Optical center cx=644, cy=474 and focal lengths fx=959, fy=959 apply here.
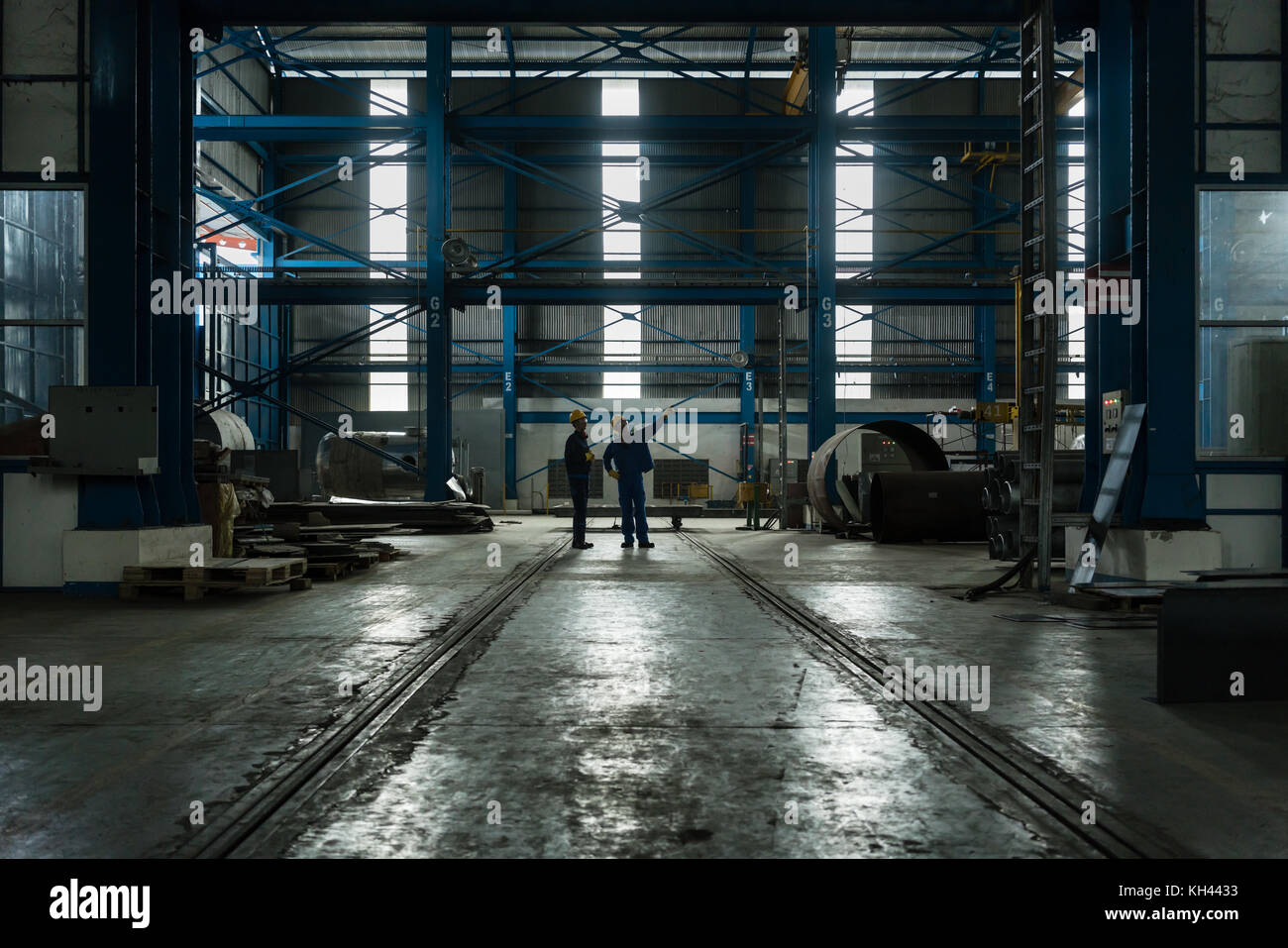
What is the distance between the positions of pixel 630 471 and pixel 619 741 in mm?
9351

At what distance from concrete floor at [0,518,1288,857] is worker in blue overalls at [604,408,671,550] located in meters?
6.27

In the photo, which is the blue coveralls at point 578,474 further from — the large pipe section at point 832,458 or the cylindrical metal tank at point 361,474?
the cylindrical metal tank at point 361,474

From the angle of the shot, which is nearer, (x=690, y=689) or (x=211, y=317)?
(x=690, y=689)

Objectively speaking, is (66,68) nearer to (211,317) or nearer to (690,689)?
(690,689)

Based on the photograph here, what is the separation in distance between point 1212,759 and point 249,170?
98.8 ft

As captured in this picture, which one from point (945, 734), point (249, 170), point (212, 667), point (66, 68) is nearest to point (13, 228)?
point (66, 68)

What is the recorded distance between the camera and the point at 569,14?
847 centimetres

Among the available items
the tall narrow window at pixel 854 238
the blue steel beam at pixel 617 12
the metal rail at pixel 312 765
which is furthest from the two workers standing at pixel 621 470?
the tall narrow window at pixel 854 238

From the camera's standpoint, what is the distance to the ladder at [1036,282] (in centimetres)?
723

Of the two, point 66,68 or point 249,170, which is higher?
point 249,170

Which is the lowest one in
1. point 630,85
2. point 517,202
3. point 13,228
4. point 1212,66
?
point 13,228

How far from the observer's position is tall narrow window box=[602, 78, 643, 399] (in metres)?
28.8

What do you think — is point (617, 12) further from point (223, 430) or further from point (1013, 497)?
point (223, 430)

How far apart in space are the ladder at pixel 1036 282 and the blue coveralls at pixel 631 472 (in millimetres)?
5466
